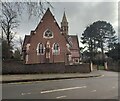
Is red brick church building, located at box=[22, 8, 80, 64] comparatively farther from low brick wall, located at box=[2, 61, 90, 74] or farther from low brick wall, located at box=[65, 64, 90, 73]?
low brick wall, located at box=[2, 61, 90, 74]

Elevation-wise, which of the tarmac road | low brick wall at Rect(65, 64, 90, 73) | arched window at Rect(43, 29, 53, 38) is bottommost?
the tarmac road

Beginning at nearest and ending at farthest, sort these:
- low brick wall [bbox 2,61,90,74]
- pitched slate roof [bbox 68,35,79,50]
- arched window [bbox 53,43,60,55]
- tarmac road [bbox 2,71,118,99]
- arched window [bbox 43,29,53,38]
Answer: tarmac road [bbox 2,71,118,99] → low brick wall [bbox 2,61,90,74] → arched window [bbox 53,43,60,55] → arched window [bbox 43,29,53,38] → pitched slate roof [bbox 68,35,79,50]

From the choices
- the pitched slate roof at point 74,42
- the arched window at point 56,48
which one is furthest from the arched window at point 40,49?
the pitched slate roof at point 74,42

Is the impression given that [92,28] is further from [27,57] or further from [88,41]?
[27,57]

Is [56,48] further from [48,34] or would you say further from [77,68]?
[77,68]

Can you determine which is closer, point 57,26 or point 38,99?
point 38,99

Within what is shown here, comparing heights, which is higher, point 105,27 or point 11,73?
point 105,27

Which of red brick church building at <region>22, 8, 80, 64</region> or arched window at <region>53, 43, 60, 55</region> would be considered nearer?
red brick church building at <region>22, 8, 80, 64</region>

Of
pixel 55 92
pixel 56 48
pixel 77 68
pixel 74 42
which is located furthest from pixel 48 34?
pixel 55 92

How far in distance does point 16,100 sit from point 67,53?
1997 inches

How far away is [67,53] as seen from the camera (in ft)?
206

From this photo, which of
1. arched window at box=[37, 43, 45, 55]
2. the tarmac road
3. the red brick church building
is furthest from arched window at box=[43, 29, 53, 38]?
the tarmac road

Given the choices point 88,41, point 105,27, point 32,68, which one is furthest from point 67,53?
point 105,27

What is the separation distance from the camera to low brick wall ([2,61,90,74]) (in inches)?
1357
